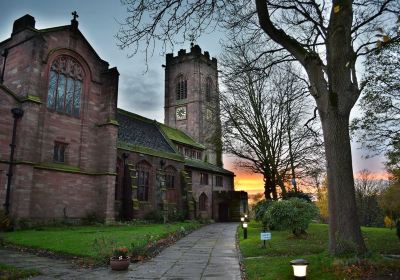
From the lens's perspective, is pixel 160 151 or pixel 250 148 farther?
pixel 160 151

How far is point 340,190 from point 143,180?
2505 cm

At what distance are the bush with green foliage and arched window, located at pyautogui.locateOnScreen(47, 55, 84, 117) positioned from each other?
16.3 m

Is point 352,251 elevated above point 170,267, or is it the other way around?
point 352,251

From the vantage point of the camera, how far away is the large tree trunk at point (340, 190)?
29.1 feet

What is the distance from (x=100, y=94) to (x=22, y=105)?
23.4ft

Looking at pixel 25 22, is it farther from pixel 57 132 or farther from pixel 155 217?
A: pixel 155 217

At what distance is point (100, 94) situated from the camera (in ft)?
89.9

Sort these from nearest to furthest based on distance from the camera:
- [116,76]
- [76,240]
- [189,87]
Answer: [76,240] < [116,76] < [189,87]

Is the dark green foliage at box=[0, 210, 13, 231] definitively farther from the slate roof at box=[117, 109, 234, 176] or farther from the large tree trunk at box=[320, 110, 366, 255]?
the large tree trunk at box=[320, 110, 366, 255]

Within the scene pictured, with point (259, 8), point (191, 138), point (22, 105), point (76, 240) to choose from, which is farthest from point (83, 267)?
point (191, 138)

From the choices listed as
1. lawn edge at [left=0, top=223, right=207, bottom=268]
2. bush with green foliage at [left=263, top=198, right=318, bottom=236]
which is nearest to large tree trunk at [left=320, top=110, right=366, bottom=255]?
lawn edge at [left=0, top=223, right=207, bottom=268]

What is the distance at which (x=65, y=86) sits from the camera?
25.0 m

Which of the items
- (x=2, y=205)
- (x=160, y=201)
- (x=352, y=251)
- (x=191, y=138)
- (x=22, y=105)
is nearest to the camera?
(x=352, y=251)

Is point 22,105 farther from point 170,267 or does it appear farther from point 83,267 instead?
point 170,267
